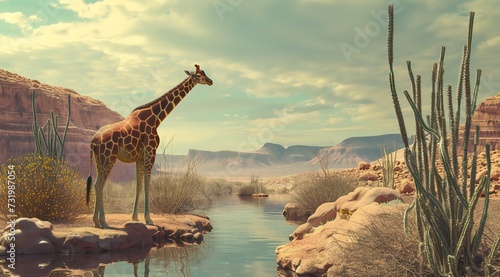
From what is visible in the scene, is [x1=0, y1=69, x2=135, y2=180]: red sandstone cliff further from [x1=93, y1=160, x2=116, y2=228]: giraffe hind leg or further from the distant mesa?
[x1=93, y1=160, x2=116, y2=228]: giraffe hind leg

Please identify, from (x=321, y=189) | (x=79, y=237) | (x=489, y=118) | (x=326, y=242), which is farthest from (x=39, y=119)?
(x=489, y=118)

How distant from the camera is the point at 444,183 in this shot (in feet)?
18.6

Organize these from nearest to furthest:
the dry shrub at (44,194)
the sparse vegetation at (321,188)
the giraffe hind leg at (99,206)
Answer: the giraffe hind leg at (99,206) → the dry shrub at (44,194) → the sparse vegetation at (321,188)

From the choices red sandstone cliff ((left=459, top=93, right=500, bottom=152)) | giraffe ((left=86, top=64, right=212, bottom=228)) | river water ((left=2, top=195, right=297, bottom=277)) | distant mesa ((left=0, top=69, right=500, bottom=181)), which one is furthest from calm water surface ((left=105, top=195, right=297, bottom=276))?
red sandstone cliff ((left=459, top=93, right=500, bottom=152))

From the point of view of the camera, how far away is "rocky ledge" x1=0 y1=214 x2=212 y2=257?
9.93m

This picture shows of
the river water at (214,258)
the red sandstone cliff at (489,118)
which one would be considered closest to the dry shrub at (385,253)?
the river water at (214,258)

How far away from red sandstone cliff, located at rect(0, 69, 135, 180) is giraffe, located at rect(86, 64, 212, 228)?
30108mm

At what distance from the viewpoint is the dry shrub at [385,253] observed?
594cm

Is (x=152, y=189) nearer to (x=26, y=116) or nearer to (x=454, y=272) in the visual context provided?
(x=454, y=272)

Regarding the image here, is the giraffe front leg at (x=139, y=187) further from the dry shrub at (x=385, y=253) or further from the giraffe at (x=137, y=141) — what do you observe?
the dry shrub at (x=385, y=253)

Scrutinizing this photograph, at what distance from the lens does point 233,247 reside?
35.0ft

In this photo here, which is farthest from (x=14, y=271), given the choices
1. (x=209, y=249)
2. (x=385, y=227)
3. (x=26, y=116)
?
(x=26, y=116)

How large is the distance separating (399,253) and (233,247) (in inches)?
201

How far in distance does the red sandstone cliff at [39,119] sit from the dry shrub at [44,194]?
29.3 meters
